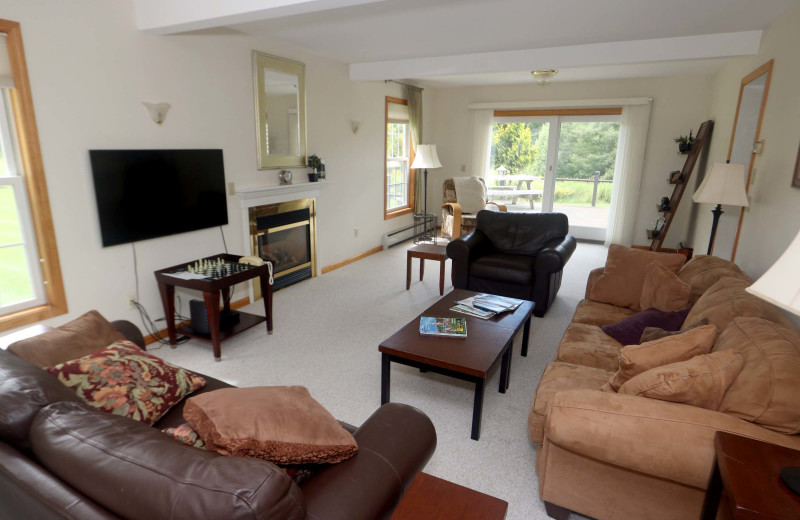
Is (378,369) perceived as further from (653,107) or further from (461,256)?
(653,107)

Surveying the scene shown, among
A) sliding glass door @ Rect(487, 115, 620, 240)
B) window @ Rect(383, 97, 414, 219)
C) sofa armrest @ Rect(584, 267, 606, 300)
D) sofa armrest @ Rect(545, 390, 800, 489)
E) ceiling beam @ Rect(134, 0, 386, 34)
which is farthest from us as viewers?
sliding glass door @ Rect(487, 115, 620, 240)

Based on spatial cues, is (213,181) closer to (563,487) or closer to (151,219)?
(151,219)

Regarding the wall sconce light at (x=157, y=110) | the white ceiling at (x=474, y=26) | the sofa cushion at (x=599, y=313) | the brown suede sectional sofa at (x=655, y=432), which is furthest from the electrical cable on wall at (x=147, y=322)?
the sofa cushion at (x=599, y=313)

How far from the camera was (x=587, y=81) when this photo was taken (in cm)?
658

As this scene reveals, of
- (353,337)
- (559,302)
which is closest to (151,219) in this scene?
(353,337)

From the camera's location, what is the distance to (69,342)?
1842 mm

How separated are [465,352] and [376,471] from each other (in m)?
1.15

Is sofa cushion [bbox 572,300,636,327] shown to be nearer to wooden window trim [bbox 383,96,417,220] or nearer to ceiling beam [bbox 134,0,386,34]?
ceiling beam [bbox 134,0,386,34]

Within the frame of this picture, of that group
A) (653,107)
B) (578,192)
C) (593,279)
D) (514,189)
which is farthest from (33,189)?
(653,107)

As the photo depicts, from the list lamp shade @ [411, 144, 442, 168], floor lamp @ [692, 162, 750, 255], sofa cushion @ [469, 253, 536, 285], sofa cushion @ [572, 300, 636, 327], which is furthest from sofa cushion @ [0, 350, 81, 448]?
lamp shade @ [411, 144, 442, 168]

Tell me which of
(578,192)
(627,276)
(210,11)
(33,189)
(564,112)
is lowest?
(627,276)

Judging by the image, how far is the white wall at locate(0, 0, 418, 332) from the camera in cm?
266

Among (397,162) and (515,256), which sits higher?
(397,162)

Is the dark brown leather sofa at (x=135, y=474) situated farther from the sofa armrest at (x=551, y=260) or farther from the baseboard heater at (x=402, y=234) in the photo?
the baseboard heater at (x=402, y=234)
